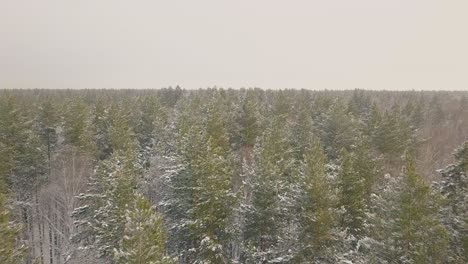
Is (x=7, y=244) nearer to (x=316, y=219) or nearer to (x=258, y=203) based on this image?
(x=258, y=203)

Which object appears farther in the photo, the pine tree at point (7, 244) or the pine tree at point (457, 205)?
the pine tree at point (457, 205)

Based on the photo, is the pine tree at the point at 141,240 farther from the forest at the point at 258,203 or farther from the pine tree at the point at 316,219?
the pine tree at the point at 316,219

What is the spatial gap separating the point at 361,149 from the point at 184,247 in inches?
482

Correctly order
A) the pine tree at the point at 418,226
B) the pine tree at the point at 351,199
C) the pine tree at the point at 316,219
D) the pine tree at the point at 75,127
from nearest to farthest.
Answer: the pine tree at the point at 418,226, the pine tree at the point at 316,219, the pine tree at the point at 351,199, the pine tree at the point at 75,127

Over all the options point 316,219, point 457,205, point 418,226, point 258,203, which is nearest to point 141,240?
point 316,219

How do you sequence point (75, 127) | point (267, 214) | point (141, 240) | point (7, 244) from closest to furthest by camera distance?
point (141, 240) → point (7, 244) → point (267, 214) → point (75, 127)

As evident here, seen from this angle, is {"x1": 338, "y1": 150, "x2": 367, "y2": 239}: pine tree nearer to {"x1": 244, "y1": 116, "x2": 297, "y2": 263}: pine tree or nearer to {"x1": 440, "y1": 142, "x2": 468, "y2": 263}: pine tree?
{"x1": 244, "y1": 116, "x2": 297, "y2": 263}: pine tree

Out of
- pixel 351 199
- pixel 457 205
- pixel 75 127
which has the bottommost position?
pixel 351 199

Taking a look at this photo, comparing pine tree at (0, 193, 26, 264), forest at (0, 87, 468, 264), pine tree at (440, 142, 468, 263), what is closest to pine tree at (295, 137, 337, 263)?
forest at (0, 87, 468, 264)

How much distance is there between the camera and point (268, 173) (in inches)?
900

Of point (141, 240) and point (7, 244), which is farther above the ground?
point (141, 240)

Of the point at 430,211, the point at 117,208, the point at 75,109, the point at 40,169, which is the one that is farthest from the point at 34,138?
the point at 430,211

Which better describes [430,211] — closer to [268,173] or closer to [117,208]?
[268,173]

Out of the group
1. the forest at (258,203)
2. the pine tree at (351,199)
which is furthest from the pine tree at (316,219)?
the pine tree at (351,199)
